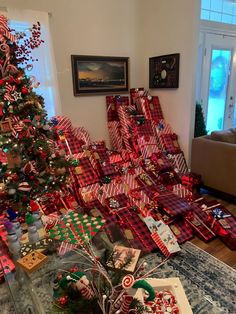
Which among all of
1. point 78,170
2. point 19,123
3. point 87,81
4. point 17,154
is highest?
point 87,81

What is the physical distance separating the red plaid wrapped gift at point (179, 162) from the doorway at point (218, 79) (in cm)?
119

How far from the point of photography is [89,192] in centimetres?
258

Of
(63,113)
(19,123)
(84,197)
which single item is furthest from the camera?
(63,113)

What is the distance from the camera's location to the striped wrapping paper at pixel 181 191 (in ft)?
9.00

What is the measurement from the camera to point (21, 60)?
73.3 inches

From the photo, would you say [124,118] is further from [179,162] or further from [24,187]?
[24,187]

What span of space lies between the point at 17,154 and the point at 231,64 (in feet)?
12.7

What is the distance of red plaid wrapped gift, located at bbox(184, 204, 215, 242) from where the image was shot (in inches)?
86.3

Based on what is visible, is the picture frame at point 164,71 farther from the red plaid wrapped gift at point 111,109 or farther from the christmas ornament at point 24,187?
the christmas ornament at point 24,187

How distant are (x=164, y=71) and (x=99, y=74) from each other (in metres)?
0.93

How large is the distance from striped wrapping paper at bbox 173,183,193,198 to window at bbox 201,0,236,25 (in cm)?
251

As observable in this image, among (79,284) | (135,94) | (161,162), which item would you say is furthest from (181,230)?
(135,94)

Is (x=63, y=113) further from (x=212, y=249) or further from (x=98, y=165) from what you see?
(x=212, y=249)

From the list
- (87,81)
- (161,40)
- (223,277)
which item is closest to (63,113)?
(87,81)
